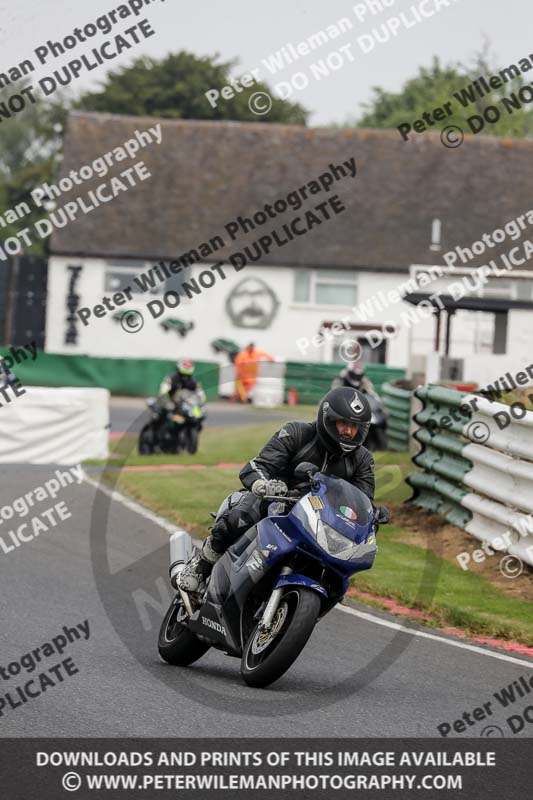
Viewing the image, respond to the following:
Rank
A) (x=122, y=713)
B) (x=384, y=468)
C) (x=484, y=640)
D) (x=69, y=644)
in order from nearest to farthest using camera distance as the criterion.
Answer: (x=122, y=713) < (x=69, y=644) < (x=484, y=640) < (x=384, y=468)

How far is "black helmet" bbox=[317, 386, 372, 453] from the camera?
7.39 m

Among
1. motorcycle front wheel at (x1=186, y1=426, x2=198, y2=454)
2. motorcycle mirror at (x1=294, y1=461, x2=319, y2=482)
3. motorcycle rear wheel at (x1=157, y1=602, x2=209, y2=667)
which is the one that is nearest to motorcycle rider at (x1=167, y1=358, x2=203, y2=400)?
motorcycle front wheel at (x1=186, y1=426, x2=198, y2=454)

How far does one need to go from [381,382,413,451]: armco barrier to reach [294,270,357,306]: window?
66.5 ft

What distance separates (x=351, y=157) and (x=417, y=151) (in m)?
2.23

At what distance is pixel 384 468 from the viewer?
56.9 feet

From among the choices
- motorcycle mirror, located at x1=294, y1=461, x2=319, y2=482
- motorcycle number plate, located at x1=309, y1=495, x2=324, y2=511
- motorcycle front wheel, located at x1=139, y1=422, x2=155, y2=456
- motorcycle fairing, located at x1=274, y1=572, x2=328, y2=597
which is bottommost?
motorcycle front wheel, located at x1=139, y1=422, x2=155, y2=456

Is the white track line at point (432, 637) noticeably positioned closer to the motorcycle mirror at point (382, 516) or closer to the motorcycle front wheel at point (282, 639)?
the motorcycle mirror at point (382, 516)

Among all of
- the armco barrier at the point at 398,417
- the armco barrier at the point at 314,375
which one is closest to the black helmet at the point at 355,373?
the armco barrier at the point at 398,417

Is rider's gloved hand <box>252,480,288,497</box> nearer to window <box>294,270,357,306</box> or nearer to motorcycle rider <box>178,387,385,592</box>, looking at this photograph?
motorcycle rider <box>178,387,385,592</box>

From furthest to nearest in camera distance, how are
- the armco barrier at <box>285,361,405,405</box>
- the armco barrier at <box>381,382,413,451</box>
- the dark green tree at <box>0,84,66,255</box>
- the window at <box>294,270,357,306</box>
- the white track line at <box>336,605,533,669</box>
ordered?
the dark green tree at <box>0,84,66,255</box> → the window at <box>294,270,357,306</box> → the armco barrier at <box>285,361,405,405</box> → the armco barrier at <box>381,382,413,451</box> → the white track line at <box>336,605,533,669</box>

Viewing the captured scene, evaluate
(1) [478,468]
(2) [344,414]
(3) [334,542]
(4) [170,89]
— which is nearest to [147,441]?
(1) [478,468]

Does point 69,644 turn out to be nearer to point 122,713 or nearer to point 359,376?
point 122,713

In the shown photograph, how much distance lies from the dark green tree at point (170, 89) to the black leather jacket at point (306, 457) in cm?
5487
